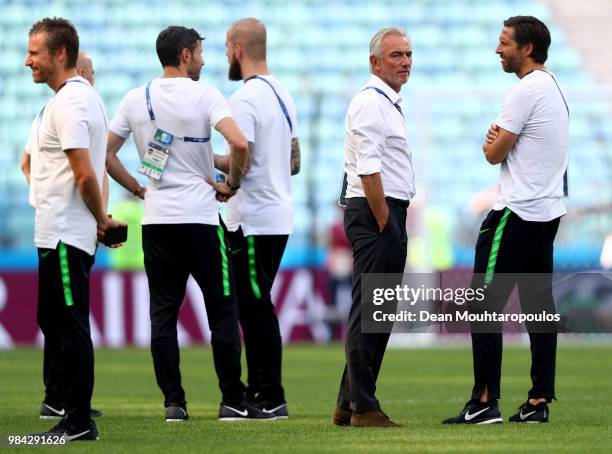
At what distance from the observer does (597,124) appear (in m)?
19.8

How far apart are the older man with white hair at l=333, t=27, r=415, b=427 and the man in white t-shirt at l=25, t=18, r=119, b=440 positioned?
1.23 m

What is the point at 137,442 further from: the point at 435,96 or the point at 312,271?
the point at 435,96

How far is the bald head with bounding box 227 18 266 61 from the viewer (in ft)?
24.9

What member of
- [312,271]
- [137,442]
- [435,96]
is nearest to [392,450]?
[137,442]

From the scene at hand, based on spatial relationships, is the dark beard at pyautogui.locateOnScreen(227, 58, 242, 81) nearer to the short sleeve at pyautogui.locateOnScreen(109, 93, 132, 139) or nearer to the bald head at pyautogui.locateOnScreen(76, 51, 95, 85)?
the short sleeve at pyautogui.locateOnScreen(109, 93, 132, 139)

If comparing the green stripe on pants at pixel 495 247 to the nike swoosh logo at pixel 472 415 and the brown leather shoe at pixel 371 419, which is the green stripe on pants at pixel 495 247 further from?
the brown leather shoe at pixel 371 419

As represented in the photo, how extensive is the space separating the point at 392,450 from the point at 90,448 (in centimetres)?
125

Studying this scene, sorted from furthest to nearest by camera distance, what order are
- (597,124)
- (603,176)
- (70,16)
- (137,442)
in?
(70,16)
(597,124)
(603,176)
(137,442)

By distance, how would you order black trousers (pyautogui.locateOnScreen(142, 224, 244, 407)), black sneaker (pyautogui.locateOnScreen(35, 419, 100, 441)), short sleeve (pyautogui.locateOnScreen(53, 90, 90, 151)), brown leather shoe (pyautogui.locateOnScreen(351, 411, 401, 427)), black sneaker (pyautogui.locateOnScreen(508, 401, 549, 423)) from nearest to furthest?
short sleeve (pyautogui.locateOnScreen(53, 90, 90, 151)) → black sneaker (pyautogui.locateOnScreen(35, 419, 100, 441)) → brown leather shoe (pyautogui.locateOnScreen(351, 411, 401, 427)) → black sneaker (pyautogui.locateOnScreen(508, 401, 549, 423)) → black trousers (pyautogui.locateOnScreen(142, 224, 244, 407))

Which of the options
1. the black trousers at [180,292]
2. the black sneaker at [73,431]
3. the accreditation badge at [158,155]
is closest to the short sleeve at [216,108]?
the accreditation badge at [158,155]

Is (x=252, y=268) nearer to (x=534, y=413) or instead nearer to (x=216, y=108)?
(x=216, y=108)

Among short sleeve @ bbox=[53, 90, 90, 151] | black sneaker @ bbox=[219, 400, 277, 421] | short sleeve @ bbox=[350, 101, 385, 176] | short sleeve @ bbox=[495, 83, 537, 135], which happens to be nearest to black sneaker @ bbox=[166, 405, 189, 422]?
black sneaker @ bbox=[219, 400, 277, 421]

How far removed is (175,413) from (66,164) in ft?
5.85

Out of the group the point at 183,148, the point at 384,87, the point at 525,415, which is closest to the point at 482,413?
the point at 525,415
